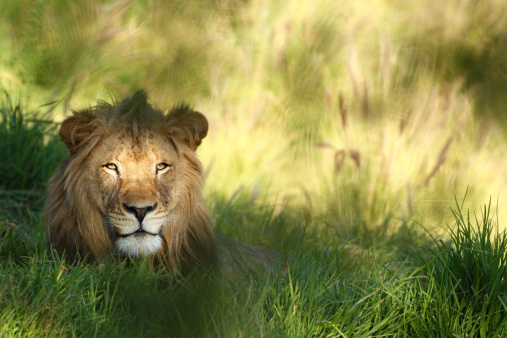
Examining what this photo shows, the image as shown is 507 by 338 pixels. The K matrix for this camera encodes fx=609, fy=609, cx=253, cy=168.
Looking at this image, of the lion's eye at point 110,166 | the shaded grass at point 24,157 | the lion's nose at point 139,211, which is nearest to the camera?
the lion's nose at point 139,211

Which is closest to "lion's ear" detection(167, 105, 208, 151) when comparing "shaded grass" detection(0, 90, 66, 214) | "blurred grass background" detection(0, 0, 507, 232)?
"blurred grass background" detection(0, 0, 507, 232)

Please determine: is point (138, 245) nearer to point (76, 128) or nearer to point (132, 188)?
point (132, 188)

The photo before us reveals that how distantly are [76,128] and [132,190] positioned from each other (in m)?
0.39

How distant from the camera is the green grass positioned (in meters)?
1.03

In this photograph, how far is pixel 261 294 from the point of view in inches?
89.5

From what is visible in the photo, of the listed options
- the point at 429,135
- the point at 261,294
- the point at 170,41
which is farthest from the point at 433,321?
the point at 429,135

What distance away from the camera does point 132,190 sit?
7.64 feet

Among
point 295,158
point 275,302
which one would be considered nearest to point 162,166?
point 275,302

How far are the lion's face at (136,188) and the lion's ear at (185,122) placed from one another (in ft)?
0.28

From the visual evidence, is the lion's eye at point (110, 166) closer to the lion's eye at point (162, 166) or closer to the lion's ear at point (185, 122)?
the lion's eye at point (162, 166)

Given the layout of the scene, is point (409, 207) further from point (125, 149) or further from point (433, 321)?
point (125, 149)

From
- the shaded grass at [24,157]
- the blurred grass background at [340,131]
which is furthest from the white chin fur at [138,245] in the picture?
the shaded grass at [24,157]

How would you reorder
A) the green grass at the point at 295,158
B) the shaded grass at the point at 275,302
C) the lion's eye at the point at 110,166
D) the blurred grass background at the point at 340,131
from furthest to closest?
1. the blurred grass background at the point at 340,131
2. the lion's eye at the point at 110,166
3. the shaded grass at the point at 275,302
4. the green grass at the point at 295,158

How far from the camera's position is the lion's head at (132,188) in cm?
236
